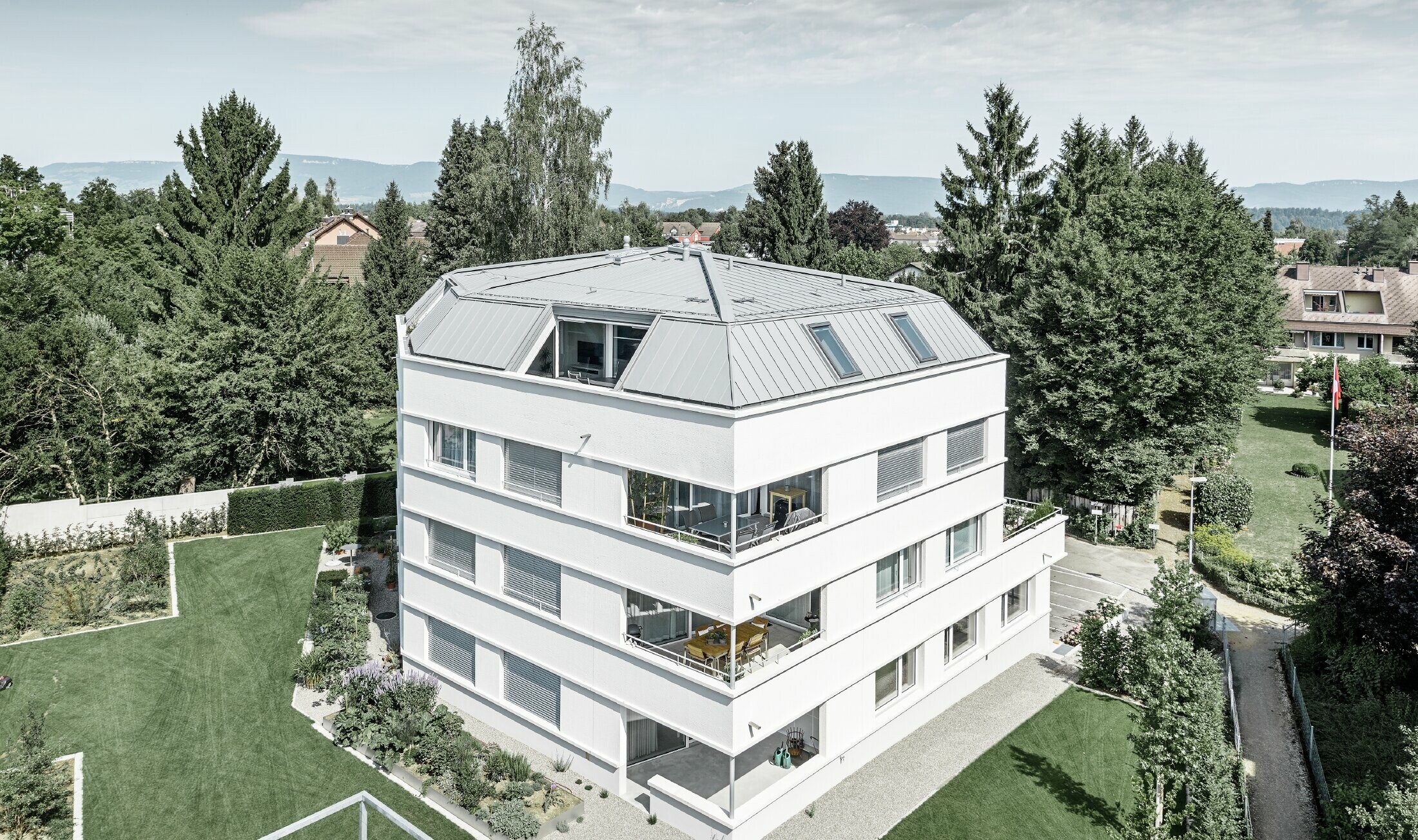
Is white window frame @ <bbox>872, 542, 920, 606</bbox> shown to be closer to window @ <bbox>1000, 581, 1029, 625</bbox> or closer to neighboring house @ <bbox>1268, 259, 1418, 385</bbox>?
window @ <bbox>1000, 581, 1029, 625</bbox>

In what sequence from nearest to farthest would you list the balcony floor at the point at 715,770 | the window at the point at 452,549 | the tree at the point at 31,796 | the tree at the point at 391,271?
the tree at the point at 31,796
the balcony floor at the point at 715,770
the window at the point at 452,549
the tree at the point at 391,271

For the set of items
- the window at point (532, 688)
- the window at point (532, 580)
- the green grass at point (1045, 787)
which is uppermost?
the window at point (532, 580)

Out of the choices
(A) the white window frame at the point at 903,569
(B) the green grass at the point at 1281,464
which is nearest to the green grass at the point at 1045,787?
(A) the white window frame at the point at 903,569

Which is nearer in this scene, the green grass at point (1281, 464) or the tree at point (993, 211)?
the green grass at point (1281, 464)

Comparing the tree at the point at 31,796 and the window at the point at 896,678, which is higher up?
the window at the point at 896,678

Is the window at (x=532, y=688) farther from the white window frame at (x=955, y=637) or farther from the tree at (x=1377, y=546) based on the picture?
the tree at (x=1377, y=546)

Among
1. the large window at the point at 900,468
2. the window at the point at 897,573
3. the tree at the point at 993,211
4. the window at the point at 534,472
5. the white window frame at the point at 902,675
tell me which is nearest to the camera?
the window at the point at 534,472

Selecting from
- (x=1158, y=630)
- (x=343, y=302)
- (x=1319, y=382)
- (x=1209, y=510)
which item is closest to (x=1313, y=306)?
(x=1319, y=382)
